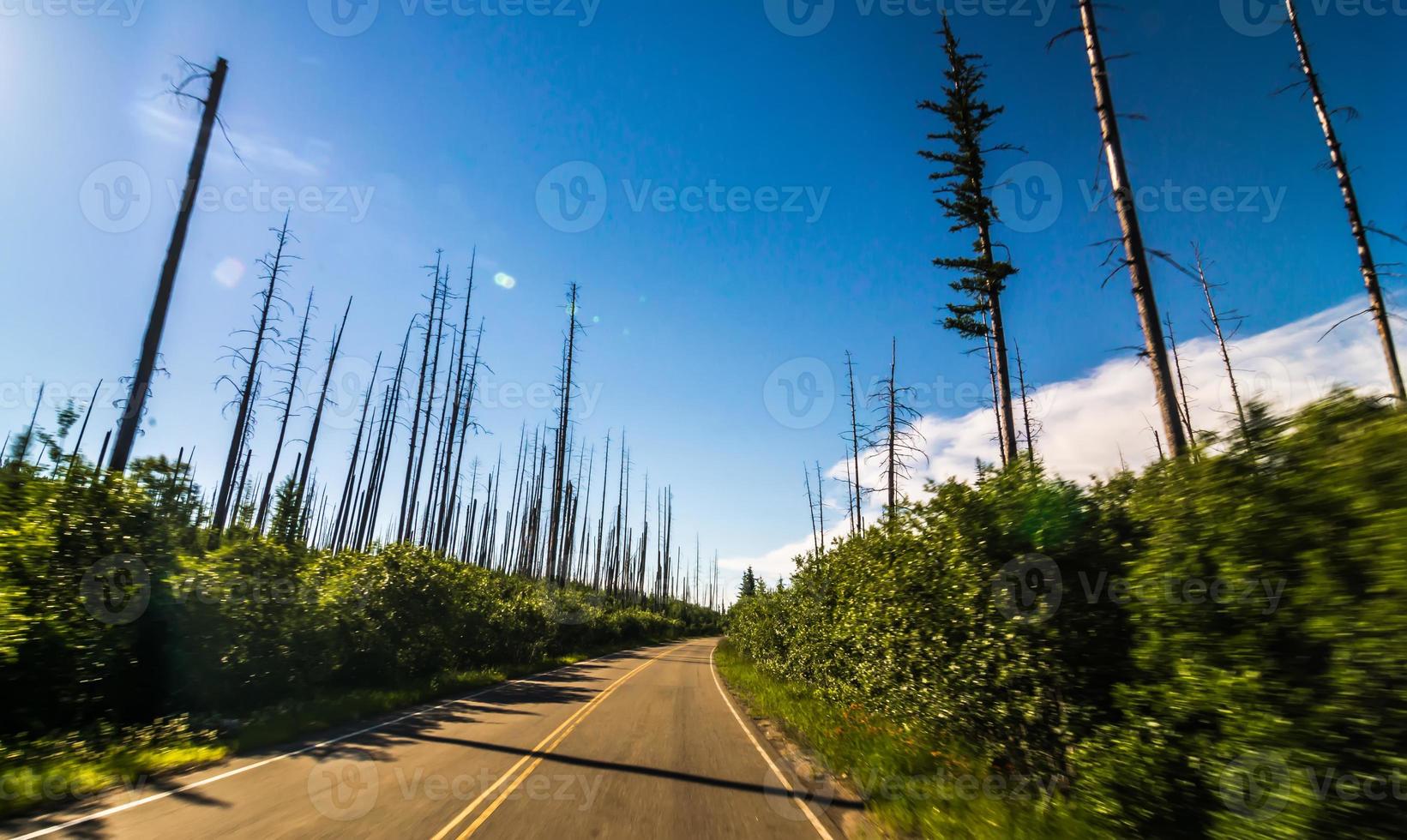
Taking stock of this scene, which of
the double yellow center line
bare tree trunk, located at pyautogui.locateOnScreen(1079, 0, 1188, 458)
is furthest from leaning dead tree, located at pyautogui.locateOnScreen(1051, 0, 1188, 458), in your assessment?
the double yellow center line

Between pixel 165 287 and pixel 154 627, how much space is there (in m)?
7.04

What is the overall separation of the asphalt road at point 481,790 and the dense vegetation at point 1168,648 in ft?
6.74

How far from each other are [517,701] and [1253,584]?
630 inches

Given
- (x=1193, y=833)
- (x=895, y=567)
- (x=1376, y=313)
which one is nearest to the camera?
(x=1193, y=833)

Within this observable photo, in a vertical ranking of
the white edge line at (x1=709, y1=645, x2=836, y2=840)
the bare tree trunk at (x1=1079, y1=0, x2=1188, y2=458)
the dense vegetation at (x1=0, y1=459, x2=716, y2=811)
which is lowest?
the white edge line at (x1=709, y1=645, x2=836, y2=840)

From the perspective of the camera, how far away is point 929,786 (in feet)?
23.1

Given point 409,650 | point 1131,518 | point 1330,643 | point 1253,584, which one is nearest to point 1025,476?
point 1131,518

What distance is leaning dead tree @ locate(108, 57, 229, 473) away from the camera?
11.4m

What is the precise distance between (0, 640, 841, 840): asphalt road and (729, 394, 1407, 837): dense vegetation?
205cm

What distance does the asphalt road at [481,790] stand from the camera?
5.94m

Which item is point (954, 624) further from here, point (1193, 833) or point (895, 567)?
point (1193, 833)

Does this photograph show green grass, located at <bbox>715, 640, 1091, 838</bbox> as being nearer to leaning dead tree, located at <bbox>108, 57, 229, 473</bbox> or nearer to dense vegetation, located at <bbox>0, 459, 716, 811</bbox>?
dense vegetation, located at <bbox>0, 459, 716, 811</bbox>

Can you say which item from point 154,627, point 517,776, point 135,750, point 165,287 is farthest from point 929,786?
point 165,287

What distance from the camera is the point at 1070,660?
246 inches
